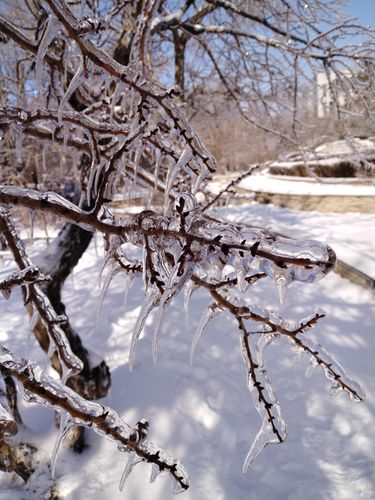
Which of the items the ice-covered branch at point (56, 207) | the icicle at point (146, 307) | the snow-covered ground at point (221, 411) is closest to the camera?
the icicle at point (146, 307)

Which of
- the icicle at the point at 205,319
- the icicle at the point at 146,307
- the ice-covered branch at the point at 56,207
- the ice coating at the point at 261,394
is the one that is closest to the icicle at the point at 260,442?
the ice coating at the point at 261,394

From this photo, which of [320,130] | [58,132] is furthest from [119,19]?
[320,130]

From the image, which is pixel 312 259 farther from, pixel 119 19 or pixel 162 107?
pixel 119 19

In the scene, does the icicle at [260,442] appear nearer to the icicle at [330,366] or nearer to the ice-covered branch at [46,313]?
the icicle at [330,366]

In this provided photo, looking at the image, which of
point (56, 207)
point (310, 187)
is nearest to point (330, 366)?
point (56, 207)

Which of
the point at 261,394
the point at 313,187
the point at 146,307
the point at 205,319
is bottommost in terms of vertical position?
the point at 261,394

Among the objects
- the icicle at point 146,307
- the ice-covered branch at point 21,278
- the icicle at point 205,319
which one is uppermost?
the ice-covered branch at point 21,278

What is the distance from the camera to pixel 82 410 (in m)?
0.97

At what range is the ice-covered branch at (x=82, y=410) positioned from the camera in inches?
36.5

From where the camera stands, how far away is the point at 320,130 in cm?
1770

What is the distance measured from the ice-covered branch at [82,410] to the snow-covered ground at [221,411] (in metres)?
0.82

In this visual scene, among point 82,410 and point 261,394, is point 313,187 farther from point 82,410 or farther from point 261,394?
point 82,410

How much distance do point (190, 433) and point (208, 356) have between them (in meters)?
0.85

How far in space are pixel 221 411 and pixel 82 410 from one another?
2170 mm
